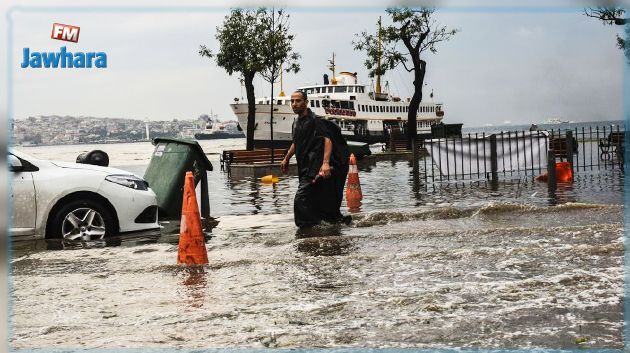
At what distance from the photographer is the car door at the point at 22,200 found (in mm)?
9539

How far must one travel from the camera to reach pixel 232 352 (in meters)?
4.55

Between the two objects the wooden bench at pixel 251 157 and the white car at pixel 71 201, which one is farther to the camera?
the wooden bench at pixel 251 157

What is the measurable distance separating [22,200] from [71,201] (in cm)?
59

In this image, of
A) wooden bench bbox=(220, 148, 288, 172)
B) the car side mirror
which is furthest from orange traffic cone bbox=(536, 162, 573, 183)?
wooden bench bbox=(220, 148, 288, 172)

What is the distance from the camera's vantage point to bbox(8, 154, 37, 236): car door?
31.3ft

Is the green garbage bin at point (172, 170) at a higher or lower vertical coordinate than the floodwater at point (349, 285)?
higher

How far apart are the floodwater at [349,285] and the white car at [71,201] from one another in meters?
0.24

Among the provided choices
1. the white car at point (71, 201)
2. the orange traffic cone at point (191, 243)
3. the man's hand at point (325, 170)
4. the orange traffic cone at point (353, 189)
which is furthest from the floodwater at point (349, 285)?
the orange traffic cone at point (353, 189)

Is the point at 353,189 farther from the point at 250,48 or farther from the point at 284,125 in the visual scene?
the point at 284,125

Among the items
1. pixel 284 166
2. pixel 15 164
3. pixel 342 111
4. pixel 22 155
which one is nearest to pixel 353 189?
pixel 284 166

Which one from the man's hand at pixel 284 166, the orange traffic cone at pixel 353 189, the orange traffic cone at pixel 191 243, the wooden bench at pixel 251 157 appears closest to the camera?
the orange traffic cone at pixel 191 243

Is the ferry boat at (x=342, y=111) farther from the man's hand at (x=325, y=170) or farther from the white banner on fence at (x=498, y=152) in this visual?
the man's hand at (x=325, y=170)

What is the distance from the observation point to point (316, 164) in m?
10.0

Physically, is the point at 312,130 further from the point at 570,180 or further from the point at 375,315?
the point at 570,180
